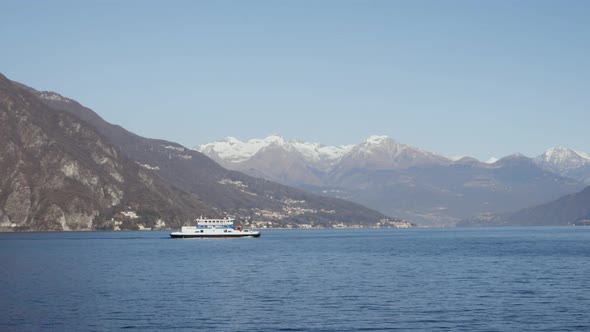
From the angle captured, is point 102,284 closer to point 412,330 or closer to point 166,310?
point 166,310

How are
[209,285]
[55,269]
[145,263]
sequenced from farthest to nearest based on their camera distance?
[145,263] → [55,269] → [209,285]

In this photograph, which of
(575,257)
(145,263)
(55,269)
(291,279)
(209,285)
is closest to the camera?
(209,285)

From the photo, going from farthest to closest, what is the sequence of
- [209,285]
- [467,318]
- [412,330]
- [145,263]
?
[145,263], [209,285], [467,318], [412,330]

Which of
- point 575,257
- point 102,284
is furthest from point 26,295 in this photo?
point 575,257

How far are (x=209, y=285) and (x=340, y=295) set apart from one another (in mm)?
22695

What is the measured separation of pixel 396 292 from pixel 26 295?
47.0m

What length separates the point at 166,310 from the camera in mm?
87812

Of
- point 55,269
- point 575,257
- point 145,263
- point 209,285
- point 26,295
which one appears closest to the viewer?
point 26,295

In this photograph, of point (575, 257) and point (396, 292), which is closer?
point (396, 292)

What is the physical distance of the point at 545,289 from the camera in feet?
347

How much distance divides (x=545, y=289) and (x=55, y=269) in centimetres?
8360

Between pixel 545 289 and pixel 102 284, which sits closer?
pixel 545 289

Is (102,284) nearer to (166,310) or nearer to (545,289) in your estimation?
(166,310)

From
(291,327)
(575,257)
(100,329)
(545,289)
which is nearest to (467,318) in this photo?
(291,327)
